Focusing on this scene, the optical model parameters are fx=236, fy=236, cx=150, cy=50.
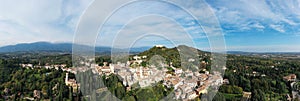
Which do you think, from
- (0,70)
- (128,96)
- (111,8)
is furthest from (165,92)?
(0,70)

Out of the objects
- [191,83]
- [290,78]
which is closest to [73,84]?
[191,83]

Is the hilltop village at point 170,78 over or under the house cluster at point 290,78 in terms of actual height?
over

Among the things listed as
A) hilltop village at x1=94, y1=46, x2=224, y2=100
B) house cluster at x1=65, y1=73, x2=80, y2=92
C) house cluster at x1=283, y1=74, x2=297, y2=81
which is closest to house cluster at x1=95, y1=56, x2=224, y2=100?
hilltop village at x1=94, y1=46, x2=224, y2=100

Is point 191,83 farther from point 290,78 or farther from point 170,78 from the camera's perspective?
point 290,78

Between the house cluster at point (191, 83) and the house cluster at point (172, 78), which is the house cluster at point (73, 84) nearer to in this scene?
the house cluster at point (172, 78)

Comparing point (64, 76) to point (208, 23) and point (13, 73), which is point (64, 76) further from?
point (208, 23)

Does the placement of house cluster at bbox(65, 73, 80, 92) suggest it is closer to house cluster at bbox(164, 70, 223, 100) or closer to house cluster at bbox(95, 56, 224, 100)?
house cluster at bbox(95, 56, 224, 100)

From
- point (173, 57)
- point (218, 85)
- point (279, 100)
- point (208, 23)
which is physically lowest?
point (279, 100)

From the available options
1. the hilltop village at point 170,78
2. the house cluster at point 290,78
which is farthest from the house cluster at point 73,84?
the house cluster at point 290,78

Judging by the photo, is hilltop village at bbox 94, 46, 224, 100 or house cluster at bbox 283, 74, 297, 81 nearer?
hilltop village at bbox 94, 46, 224, 100
